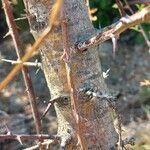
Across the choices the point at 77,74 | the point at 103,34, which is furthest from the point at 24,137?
the point at 103,34

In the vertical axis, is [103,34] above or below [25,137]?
above

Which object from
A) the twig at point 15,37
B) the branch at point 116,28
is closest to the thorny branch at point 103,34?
the branch at point 116,28

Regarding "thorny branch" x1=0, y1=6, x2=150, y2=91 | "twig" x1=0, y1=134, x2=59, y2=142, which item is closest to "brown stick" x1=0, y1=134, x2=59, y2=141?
"twig" x1=0, y1=134, x2=59, y2=142

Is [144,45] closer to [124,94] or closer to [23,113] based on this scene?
[124,94]

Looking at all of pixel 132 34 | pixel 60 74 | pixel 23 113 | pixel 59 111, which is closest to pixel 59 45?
pixel 60 74

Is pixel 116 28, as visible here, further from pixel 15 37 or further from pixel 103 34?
pixel 15 37

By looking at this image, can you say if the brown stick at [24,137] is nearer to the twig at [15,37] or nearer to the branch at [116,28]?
the twig at [15,37]

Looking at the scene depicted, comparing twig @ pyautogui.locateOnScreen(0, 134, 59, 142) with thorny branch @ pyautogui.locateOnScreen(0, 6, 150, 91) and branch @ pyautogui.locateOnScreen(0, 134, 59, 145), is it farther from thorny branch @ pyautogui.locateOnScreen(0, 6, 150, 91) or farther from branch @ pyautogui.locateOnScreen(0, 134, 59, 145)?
thorny branch @ pyautogui.locateOnScreen(0, 6, 150, 91)
